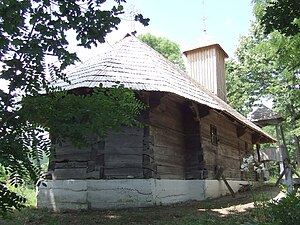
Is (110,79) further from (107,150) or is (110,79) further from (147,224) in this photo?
(147,224)

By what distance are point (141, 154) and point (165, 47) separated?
27.0m

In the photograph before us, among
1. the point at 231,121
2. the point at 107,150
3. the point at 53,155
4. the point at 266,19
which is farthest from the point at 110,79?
the point at 231,121

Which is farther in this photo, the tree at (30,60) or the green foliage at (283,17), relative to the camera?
the green foliage at (283,17)

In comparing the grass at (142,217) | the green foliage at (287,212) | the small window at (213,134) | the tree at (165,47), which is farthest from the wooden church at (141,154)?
the tree at (165,47)

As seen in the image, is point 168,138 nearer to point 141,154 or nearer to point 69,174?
point 141,154

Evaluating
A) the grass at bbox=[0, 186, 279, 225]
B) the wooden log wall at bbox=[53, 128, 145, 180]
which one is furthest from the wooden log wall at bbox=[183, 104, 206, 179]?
the wooden log wall at bbox=[53, 128, 145, 180]

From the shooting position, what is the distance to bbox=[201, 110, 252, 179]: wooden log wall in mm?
10547

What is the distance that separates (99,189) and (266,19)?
5051mm

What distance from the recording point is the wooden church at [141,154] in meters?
7.42

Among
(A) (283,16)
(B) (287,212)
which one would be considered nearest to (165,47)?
(A) (283,16)

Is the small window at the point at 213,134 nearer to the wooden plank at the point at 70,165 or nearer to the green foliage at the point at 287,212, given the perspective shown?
the wooden plank at the point at 70,165

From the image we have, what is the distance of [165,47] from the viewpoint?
110 ft

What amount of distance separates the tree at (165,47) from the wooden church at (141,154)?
890 inches

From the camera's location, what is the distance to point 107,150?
770cm
